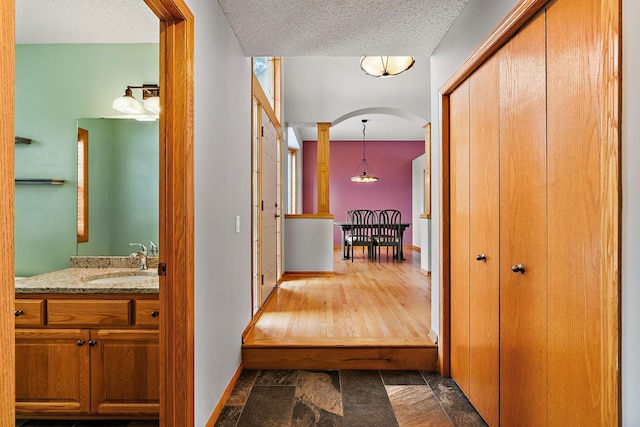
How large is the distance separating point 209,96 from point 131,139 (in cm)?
91

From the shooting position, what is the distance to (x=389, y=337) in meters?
2.70

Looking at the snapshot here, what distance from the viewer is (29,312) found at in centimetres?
180

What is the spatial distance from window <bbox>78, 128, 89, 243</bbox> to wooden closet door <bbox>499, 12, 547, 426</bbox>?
247 cm

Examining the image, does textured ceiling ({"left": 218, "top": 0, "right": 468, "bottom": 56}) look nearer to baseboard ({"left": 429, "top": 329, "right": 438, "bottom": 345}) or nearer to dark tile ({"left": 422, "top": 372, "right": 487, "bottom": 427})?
baseboard ({"left": 429, "top": 329, "right": 438, "bottom": 345})

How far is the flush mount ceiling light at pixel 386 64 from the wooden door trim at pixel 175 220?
3078 millimetres

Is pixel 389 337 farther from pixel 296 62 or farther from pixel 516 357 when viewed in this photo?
pixel 296 62

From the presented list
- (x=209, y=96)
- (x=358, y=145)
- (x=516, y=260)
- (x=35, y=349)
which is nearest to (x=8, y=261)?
(x=209, y=96)

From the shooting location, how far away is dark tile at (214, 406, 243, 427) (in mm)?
1917

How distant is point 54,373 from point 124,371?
34cm

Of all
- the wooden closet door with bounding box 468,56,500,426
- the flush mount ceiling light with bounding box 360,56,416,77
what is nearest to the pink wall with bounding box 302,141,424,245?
the flush mount ceiling light with bounding box 360,56,416,77

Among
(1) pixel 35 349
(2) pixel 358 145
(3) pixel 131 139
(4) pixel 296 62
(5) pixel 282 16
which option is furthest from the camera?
(2) pixel 358 145
